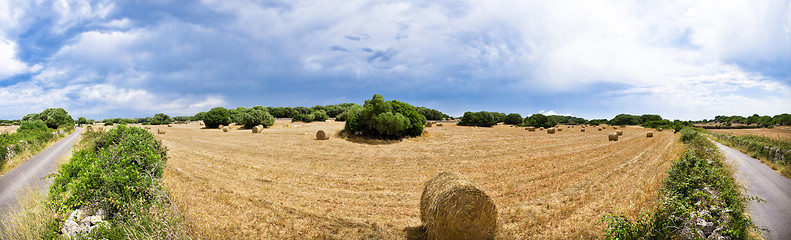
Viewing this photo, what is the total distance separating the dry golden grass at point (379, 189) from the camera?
7.45 metres

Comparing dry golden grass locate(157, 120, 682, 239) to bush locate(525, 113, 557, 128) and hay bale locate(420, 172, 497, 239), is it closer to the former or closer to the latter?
hay bale locate(420, 172, 497, 239)

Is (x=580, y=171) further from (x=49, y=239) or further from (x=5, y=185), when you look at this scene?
(x=5, y=185)

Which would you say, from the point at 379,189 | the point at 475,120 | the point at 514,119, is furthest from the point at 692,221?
the point at 514,119

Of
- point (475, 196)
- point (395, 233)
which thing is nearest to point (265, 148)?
point (395, 233)

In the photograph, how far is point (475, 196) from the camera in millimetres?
6793

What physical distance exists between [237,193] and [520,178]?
1053 cm

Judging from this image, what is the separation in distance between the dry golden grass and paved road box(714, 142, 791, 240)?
2.25 m

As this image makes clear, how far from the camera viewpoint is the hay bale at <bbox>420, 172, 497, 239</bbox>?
6809 millimetres

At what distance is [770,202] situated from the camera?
999 centimetres

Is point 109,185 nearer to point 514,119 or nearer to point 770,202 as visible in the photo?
point 770,202

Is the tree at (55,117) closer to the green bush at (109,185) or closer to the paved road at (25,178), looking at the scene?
the paved road at (25,178)

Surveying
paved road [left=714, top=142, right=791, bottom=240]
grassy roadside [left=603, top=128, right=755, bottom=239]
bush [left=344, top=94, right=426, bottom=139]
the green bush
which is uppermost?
bush [left=344, top=94, right=426, bottom=139]

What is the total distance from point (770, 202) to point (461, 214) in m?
11.2

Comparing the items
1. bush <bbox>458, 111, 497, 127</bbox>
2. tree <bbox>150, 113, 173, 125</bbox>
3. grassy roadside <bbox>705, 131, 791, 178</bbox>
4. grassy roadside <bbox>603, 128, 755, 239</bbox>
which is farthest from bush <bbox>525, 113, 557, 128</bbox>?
tree <bbox>150, 113, 173, 125</bbox>
